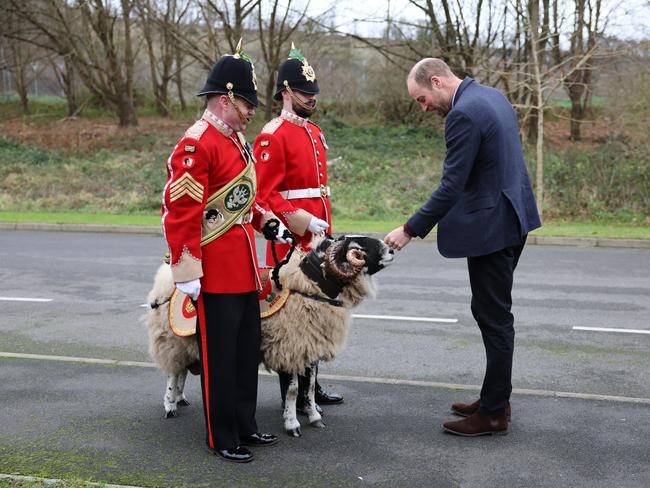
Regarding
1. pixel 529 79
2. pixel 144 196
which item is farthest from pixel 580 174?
pixel 144 196

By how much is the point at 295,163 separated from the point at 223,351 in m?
1.59

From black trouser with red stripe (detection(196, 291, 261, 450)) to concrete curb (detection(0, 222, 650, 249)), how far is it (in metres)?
11.7

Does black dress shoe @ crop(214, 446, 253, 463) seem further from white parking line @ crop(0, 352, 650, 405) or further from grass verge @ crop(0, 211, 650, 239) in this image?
grass verge @ crop(0, 211, 650, 239)

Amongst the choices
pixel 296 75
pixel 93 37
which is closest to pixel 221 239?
pixel 296 75

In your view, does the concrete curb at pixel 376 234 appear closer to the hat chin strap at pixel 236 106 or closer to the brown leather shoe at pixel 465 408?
the brown leather shoe at pixel 465 408

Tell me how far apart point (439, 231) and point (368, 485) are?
1.69 metres

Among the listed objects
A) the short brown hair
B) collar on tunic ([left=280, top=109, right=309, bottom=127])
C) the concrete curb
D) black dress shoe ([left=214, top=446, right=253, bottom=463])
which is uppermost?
the short brown hair

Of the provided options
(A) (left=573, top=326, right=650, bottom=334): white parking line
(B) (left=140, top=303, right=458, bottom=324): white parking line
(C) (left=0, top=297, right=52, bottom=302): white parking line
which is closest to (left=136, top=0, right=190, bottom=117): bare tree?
(C) (left=0, top=297, right=52, bottom=302): white parking line

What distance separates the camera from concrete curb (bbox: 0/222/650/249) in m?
15.8

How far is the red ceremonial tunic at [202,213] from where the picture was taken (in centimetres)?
453

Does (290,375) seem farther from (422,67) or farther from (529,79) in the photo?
(529,79)

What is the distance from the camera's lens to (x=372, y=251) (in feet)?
16.8

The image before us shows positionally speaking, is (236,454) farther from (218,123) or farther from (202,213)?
(218,123)

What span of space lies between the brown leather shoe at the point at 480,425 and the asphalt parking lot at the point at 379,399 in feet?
0.24
